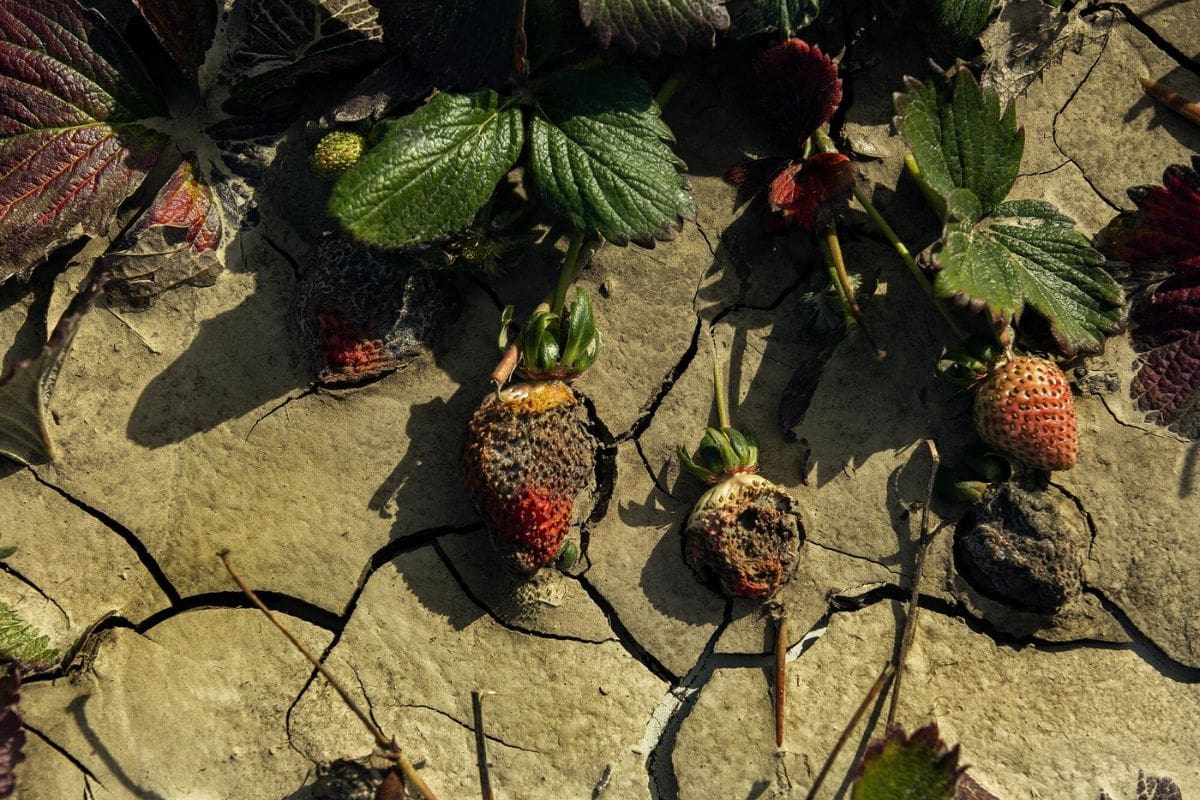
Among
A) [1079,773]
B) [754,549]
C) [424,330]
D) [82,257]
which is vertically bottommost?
[1079,773]

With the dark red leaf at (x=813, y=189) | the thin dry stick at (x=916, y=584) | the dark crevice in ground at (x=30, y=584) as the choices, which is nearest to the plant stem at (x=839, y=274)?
the dark red leaf at (x=813, y=189)

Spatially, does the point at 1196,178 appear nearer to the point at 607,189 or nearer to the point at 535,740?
the point at 607,189

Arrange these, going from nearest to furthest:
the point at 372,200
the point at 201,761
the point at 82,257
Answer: the point at 372,200 → the point at 201,761 → the point at 82,257

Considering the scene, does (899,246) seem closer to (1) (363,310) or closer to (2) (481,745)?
(1) (363,310)

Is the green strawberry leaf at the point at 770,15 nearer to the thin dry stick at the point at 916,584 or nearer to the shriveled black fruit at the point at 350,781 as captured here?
the thin dry stick at the point at 916,584

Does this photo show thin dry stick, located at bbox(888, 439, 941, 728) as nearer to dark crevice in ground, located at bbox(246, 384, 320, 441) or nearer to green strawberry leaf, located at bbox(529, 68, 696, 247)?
green strawberry leaf, located at bbox(529, 68, 696, 247)

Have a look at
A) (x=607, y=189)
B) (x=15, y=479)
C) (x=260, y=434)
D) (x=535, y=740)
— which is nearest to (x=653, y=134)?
(x=607, y=189)

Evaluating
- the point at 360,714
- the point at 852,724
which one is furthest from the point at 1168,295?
the point at 360,714
